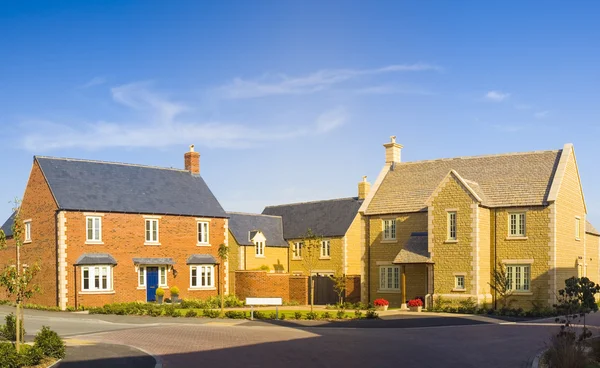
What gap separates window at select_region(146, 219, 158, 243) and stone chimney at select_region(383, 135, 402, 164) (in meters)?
17.3

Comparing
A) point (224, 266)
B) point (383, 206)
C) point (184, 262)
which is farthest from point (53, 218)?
point (383, 206)

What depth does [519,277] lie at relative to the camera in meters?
39.2

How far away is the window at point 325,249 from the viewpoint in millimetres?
53625

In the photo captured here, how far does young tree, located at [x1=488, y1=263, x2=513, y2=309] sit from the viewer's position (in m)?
39.1

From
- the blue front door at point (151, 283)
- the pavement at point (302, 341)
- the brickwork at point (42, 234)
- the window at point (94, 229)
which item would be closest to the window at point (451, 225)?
the pavement at point (302, 341)

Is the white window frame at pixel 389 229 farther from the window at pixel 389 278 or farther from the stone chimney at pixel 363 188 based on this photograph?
the stone chimney at pixel 363 188

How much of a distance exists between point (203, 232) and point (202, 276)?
3.24 meters

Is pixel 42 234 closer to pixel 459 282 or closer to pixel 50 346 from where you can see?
pixel 50 346

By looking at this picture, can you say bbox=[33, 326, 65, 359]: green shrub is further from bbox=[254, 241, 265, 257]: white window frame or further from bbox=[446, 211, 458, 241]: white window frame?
bbox=[254, 241, 265, 257]: white window frame

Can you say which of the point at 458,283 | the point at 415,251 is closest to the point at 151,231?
the point at 415,251

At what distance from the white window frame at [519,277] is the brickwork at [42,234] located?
27.8 meters

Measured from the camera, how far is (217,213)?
49.7m

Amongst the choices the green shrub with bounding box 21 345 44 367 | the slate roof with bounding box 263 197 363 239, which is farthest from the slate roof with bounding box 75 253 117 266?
the green shrub with bounding box 21 345 44 367

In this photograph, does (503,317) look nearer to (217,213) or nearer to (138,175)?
(217,213)
